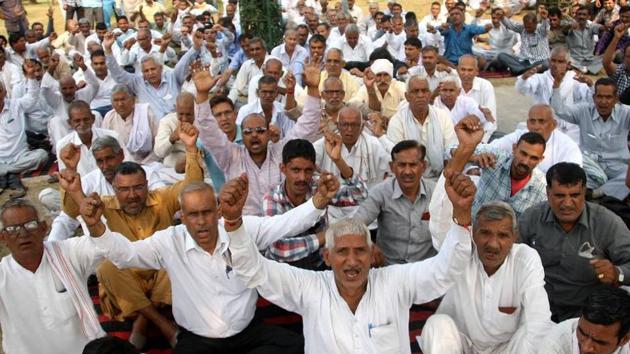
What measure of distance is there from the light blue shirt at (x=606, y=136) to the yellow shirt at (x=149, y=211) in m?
3.69

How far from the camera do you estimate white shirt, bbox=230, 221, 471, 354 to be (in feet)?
8.24

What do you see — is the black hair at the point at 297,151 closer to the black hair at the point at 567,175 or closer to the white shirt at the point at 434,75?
the black hair at the point at 567,175

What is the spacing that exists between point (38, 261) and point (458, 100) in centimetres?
411

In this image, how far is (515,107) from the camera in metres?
7.68

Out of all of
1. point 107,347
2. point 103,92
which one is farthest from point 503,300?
point 103,92

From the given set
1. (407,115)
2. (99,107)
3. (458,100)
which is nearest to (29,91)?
(99,107)

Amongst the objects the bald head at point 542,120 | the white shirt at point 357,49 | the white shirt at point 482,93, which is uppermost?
the white shirt at point 357,49

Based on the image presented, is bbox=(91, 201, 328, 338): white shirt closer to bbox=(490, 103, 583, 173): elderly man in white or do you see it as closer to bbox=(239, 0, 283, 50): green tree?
bbox=(490, 103, 583, 173): elderly man in white

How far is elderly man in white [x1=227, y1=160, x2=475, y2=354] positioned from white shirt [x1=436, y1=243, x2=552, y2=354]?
9.5 inches

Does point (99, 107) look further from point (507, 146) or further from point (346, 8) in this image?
point (346, 8)

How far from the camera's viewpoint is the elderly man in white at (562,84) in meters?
5.92

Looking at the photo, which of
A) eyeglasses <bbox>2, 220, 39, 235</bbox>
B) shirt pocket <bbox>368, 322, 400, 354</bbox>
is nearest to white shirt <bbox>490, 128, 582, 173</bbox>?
shirt pocket <bbox>368, 322, 400, 354</bbox>

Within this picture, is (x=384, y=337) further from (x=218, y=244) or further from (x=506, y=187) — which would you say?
(x=506, y=187)

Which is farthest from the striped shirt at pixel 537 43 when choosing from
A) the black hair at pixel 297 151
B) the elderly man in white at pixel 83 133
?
the elderly man in white at pixel 83 133
